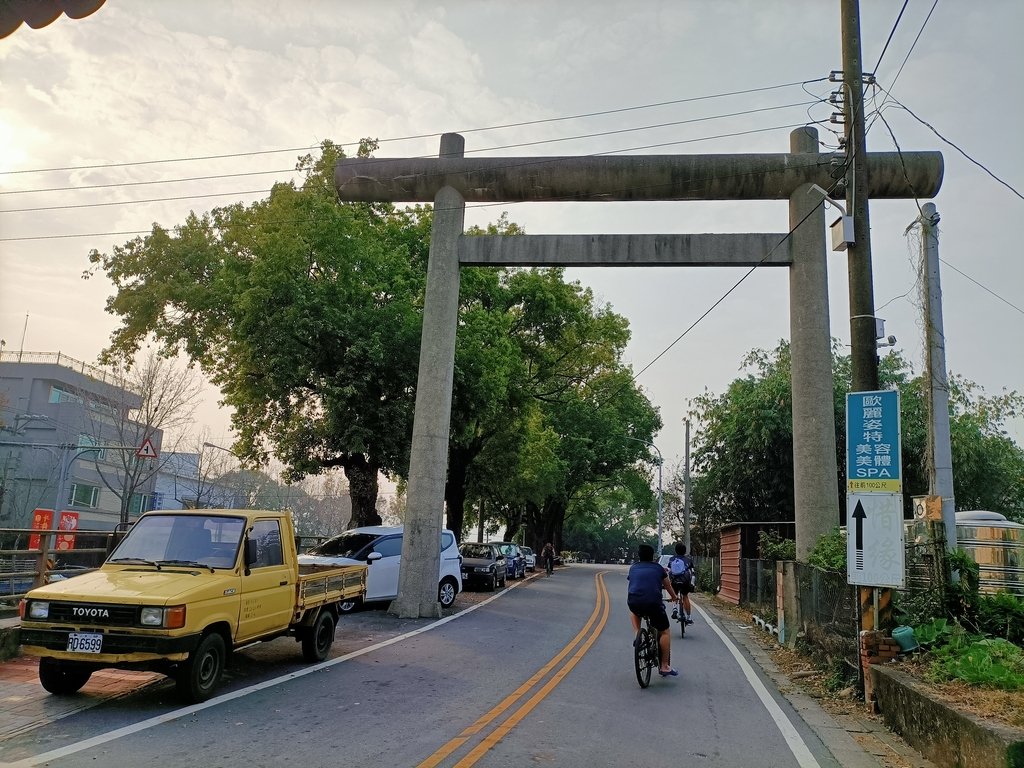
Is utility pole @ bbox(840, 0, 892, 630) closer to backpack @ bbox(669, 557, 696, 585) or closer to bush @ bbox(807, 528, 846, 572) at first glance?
bush @ bbox(807, 528, 846, 572)

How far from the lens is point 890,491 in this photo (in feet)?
29.3

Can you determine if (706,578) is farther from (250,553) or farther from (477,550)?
(250,553)

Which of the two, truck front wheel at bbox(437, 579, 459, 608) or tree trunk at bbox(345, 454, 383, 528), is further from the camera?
tree trunk at bbox(345, 454, 383, 528)

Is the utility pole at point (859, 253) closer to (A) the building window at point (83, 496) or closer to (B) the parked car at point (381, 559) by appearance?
(B) the parked car at point (381, 559)

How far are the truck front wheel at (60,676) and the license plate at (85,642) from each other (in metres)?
0.53

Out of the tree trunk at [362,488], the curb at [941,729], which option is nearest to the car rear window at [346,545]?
the tree trunk at [362,488]

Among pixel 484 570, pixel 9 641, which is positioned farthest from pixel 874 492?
pixel 484 570

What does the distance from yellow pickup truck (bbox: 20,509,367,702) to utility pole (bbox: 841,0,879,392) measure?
7572 mm

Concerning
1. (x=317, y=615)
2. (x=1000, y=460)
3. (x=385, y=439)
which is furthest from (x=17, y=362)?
(x=1000, y=460)

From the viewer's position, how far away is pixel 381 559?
1666 centimetres

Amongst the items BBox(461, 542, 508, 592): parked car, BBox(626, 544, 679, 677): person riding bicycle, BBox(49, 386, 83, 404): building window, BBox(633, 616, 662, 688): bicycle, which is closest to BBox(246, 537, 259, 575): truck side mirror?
BBox(626, 544, 679, 677): person riding bicycle

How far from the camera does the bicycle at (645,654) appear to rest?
362 inches

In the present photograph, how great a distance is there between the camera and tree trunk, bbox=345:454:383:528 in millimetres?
21875

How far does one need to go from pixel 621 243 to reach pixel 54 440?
4220 cm
